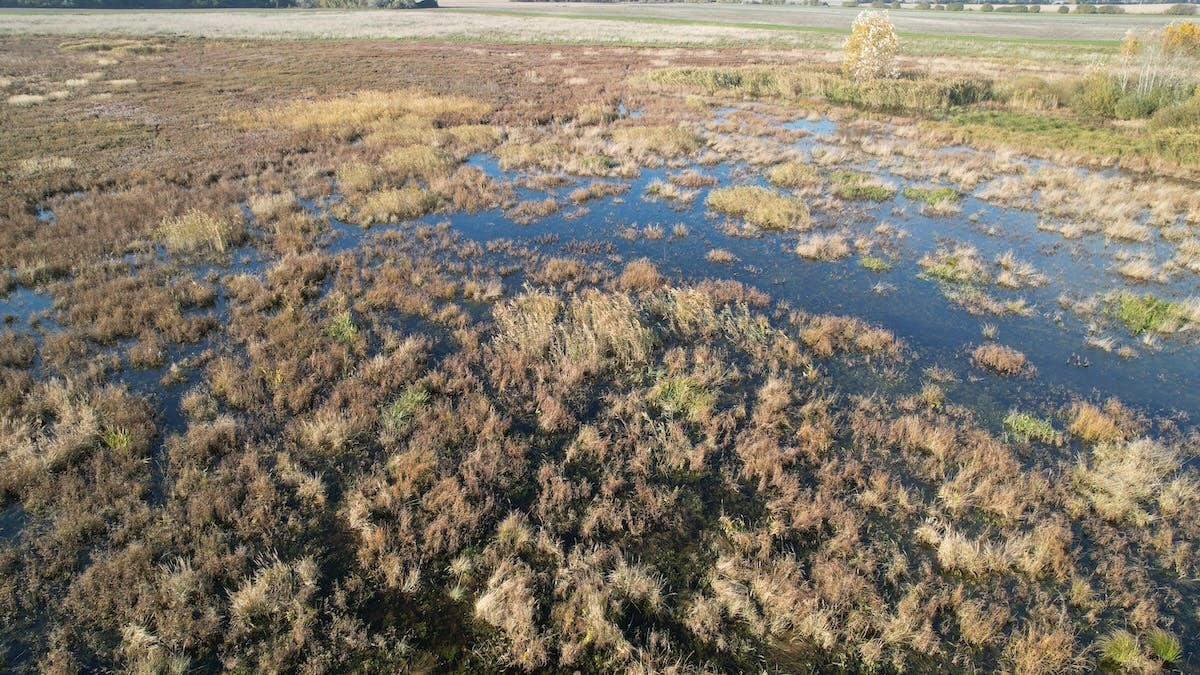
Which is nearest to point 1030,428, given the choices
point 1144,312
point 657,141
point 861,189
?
point 1144,312

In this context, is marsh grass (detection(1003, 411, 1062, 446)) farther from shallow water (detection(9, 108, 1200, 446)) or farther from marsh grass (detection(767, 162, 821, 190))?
marsh grass (detection(767, 162, 821, 190))

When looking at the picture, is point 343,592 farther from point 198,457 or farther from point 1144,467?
point 1144,467

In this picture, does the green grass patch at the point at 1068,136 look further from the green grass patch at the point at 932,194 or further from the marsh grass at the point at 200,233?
the marsh grass at the point at 200,233

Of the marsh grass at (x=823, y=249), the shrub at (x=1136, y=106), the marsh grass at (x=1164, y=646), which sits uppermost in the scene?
the shrub at (x=1136, y=106)

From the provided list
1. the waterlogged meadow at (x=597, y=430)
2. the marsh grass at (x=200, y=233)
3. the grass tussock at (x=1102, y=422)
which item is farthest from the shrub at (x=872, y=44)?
the marsh grass at (x=200, y=233)

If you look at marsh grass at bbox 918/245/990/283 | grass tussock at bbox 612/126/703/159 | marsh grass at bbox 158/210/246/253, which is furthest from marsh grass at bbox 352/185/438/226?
marsh grass at bbox 918/245/990/283

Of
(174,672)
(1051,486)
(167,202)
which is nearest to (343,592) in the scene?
(174,672)
